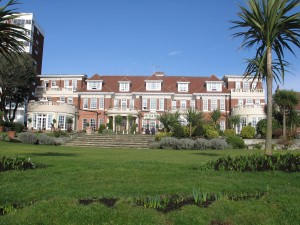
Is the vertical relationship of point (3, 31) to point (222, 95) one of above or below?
below

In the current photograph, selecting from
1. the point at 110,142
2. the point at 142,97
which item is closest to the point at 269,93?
the point at 110,142

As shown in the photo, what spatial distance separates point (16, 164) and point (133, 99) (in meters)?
46.3

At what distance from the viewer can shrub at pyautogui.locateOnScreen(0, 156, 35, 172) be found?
31.7 ft

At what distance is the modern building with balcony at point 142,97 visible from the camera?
53906 mm

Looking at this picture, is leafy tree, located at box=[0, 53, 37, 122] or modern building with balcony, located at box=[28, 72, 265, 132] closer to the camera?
leafy tree, located at box=[0, 53, 37, 122]

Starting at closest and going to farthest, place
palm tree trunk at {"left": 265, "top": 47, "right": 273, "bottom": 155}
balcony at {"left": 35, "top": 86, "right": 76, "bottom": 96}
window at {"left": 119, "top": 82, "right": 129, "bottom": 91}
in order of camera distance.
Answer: palm tree trunk at {"left": 265, "top": 47, "right": 273, "bottom": 155}, window at {"left": 119, "top": 82, "right": 129, "bottom": 91}, balcony at {"left": 35, "top": 86, "right": 76, "bottom": 96}

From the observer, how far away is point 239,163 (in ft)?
32.1

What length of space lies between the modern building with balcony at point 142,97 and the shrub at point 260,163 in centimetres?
4147

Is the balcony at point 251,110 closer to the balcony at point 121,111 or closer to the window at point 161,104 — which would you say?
the window at point 161,104

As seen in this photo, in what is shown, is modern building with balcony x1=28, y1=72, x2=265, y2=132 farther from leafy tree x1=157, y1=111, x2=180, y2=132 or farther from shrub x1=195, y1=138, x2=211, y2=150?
shrub x1=195, y1=138, x2=211, y2=150

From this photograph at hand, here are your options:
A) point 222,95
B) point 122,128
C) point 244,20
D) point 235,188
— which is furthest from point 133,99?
point 235,188

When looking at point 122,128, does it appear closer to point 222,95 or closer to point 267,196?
point 222,95

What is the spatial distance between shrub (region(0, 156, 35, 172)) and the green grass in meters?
0.51

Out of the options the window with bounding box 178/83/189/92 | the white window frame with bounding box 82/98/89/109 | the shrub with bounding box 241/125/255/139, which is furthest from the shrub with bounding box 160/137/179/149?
the white window frame with bounding box 82/98/89/109
